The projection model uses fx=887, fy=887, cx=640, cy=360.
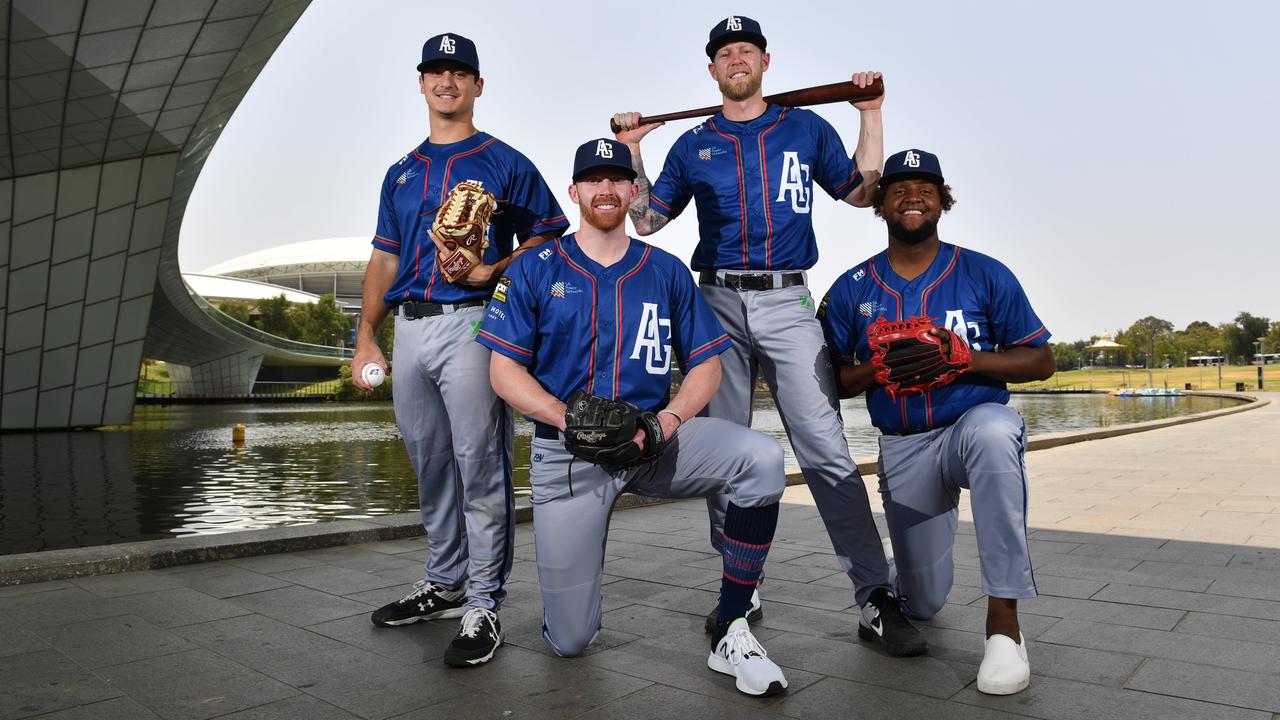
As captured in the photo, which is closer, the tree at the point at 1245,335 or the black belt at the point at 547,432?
the black belt at the point at 547,432

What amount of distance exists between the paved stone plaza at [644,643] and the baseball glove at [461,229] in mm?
1465

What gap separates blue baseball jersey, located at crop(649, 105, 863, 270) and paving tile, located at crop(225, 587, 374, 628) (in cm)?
210

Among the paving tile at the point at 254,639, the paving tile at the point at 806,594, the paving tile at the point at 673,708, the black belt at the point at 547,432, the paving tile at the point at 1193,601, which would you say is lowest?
the paving tile at the point at 1193,601

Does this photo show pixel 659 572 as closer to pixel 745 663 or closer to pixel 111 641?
pixel 745 663

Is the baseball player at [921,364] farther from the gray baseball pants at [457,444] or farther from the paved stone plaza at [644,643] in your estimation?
the gray baseball pants at [457,444]

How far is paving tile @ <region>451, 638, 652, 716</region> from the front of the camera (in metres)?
2.64

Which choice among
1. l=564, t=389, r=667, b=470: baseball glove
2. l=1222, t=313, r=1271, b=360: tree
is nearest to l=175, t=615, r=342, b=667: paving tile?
l=564, t=389, r=667, b=470: baseball glove

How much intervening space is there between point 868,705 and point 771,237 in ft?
6.08

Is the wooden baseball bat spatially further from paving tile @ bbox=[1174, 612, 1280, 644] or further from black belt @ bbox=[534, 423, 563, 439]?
paving tile @ bbox=[1174, 612, 1280, 644]

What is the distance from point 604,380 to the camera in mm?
3242

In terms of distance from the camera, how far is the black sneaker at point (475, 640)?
2.98m

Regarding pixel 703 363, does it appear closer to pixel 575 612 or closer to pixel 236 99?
pixel 575 612

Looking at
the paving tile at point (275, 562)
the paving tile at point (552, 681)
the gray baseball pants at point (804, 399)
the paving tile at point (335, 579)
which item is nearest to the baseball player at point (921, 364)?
the gray baseball pants at point (804, 399)

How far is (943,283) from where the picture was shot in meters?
3.40
